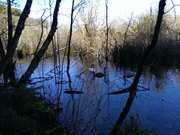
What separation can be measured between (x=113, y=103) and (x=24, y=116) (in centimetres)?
542

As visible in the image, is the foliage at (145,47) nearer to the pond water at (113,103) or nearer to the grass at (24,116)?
the pond water at (113,103)

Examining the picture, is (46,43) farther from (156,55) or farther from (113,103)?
(156,55)

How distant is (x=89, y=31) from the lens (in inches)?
1268

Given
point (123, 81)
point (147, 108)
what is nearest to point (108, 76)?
point (123, 81)

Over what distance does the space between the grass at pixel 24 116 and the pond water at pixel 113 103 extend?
0.41m

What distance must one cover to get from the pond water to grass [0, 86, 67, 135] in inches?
16.3

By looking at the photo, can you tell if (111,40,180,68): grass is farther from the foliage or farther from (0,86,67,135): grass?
(0,86,67,135): grass

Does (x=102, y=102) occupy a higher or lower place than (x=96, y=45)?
lower

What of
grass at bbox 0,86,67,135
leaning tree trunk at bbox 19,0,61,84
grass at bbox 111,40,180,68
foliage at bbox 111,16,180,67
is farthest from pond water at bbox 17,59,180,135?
foliage at bbox 111,16,180,67

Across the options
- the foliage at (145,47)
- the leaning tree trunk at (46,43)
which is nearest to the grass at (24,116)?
the leaning tree trunk at (46,43)

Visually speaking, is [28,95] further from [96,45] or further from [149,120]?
[96,45]

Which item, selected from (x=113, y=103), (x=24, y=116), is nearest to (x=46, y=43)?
(x=24, y=116)

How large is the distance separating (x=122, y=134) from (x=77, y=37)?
26114 millimetres

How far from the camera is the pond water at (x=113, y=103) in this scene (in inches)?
371
